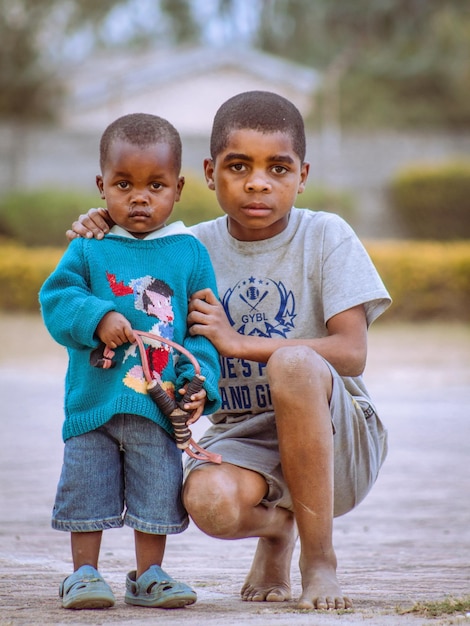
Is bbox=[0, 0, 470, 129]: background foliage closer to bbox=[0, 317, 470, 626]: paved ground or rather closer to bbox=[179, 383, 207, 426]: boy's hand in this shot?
bbox=[0, 317, 470, 626]: paved ground

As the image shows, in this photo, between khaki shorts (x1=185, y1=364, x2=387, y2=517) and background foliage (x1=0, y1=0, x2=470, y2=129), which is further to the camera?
background foliage (x1=0, y1=0, x2=470, y2=129)

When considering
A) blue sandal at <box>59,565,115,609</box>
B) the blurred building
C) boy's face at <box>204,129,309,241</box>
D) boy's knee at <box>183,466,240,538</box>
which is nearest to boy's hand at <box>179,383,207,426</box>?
boy's knee at <box>183,466,240,538</box>

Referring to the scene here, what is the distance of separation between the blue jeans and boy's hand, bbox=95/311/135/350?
213 mm

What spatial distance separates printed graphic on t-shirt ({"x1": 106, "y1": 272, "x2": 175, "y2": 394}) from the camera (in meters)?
2.81

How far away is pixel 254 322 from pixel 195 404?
1.58ft

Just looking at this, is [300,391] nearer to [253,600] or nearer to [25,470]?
[253,600]

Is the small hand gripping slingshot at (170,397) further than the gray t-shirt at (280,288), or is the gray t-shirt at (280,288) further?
the gray t-shirt at (280,288)

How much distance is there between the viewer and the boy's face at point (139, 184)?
9.49ft

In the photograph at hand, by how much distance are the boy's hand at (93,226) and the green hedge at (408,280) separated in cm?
1296

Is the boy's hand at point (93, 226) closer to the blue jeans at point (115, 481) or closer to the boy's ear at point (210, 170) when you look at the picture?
→ the boy's ear at point (210, 170)

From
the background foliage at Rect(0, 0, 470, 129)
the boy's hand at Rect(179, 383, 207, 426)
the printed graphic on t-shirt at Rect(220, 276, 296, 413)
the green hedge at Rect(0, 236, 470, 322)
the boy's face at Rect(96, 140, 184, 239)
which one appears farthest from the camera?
the background foliage at Rect(0, 0, 470, 129)

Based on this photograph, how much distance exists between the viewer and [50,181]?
2153 centimetres

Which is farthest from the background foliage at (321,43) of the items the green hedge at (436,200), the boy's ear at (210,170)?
the boy's ear at (210,170)

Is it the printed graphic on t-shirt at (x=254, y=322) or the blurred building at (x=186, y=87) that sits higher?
the blurred building at (x=186, y=87)
